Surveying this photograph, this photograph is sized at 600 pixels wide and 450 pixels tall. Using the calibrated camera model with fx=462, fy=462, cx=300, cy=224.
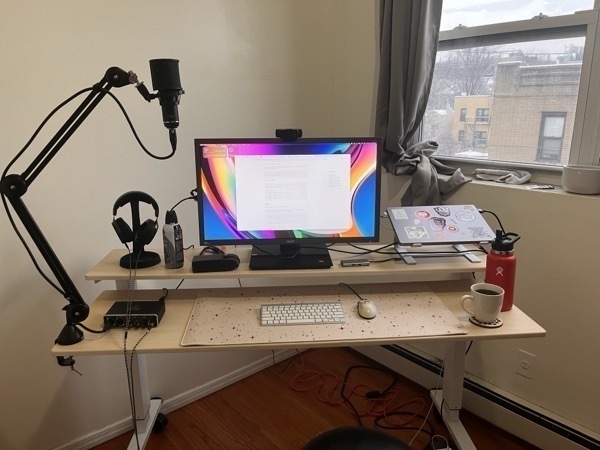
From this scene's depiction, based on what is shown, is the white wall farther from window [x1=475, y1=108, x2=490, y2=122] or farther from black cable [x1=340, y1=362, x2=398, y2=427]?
black cable [x1=340, y1=362, x2=398, y2=427]

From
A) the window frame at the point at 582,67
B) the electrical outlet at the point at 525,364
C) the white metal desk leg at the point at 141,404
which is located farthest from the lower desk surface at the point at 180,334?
the window frame at the point at 582,67

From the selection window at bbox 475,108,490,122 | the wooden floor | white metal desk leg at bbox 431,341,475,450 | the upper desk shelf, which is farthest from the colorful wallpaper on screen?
the wooden floor

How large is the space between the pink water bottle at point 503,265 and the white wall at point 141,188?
1.30 feet

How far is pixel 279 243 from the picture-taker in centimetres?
157

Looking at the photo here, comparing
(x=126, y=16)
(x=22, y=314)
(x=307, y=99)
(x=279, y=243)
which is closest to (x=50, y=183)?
(x=22, y=314)

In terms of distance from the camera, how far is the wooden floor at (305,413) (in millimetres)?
1955

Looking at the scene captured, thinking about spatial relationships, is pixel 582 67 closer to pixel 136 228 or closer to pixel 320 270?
pixel 320 270

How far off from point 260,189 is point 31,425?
128 cm

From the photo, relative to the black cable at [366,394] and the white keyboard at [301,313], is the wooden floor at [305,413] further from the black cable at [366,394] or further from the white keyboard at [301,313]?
the white keyboard at [301,313]

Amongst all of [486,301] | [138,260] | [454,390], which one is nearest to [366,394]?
[454,390]

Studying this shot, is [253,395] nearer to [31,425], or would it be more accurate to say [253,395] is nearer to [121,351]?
[31,425]

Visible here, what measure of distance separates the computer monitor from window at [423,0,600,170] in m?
0.72

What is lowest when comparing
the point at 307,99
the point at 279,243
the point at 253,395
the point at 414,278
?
the point at 253,395

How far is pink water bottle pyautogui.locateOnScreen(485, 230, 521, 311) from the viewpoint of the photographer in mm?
1411
